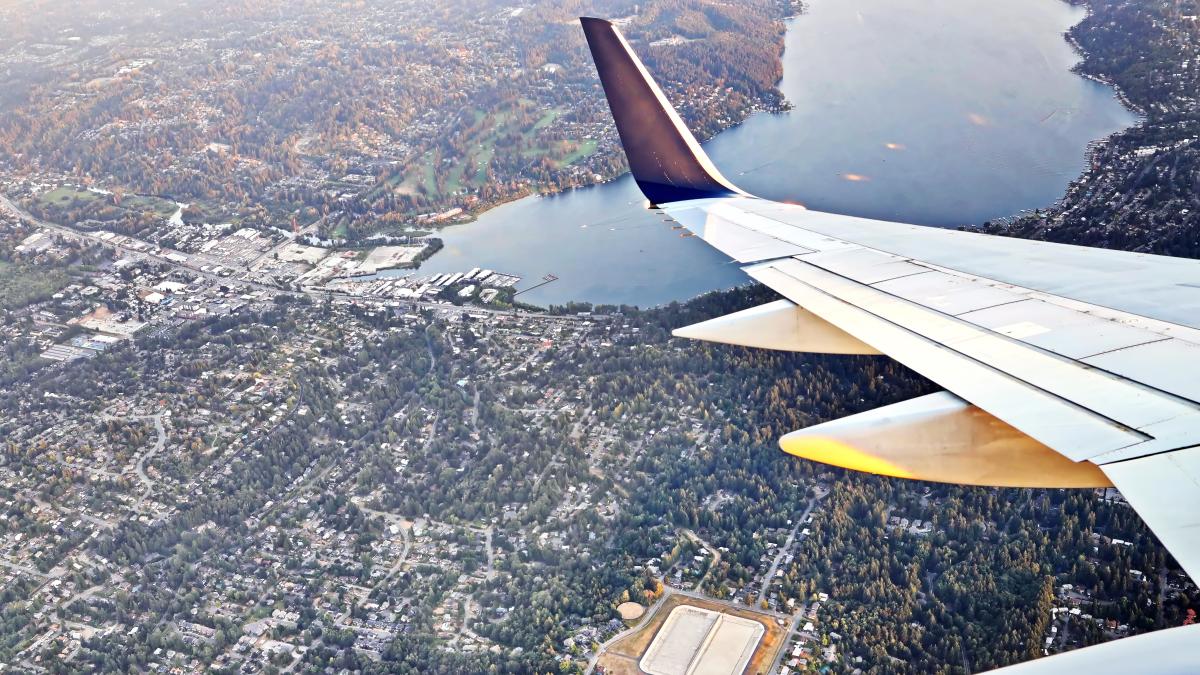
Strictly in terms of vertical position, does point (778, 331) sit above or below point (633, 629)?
above

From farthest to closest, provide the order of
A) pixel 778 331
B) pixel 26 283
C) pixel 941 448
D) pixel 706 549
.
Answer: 1. pixel 26 283
2. pixel 706 549
3. pixel 778 331
4. pixel 941 448

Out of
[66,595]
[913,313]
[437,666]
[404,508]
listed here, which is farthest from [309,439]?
[913,313]

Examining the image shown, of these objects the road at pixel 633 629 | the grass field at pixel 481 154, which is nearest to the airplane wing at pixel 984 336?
the road at pixel 633 629

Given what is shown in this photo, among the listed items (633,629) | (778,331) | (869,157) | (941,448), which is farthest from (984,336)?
(869,157)

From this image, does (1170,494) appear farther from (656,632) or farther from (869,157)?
(869,157)

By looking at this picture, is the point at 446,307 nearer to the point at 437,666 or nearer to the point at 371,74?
the point at 437,666
